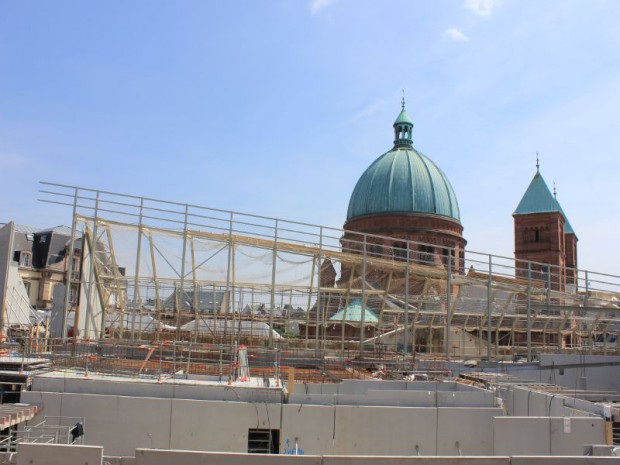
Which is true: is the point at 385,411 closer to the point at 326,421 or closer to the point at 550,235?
the point at 326,421

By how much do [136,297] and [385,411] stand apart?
47.9 feet

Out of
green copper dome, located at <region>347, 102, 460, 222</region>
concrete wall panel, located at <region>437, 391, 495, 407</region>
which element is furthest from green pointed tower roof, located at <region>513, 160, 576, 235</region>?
concrete wall panel, located at <region>437, 391, 495, 407</region>

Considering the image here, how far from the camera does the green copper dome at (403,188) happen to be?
193 feet

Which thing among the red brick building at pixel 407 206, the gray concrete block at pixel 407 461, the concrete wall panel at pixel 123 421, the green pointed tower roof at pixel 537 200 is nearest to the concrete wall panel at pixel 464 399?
the concrete wall panel at pixel 123 421

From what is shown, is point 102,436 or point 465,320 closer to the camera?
point 102,436

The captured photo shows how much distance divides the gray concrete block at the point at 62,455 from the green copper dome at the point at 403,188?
51359 mm

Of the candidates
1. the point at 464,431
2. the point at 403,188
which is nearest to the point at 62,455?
the point at 464,431

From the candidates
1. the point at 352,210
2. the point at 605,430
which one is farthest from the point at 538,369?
the point at 352,210

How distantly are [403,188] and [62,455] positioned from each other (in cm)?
5261

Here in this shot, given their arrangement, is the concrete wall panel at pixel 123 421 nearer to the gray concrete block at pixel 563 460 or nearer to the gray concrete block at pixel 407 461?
the gray concrete block at pixel 407 461

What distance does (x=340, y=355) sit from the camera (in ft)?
94.3

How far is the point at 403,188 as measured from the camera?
59094 mm

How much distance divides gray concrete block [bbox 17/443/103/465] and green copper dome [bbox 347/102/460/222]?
51.4 meters

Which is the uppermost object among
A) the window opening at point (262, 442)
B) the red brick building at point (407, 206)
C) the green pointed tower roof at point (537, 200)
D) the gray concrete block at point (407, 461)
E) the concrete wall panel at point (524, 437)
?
the green pointed tower roof at point (537, 200)
